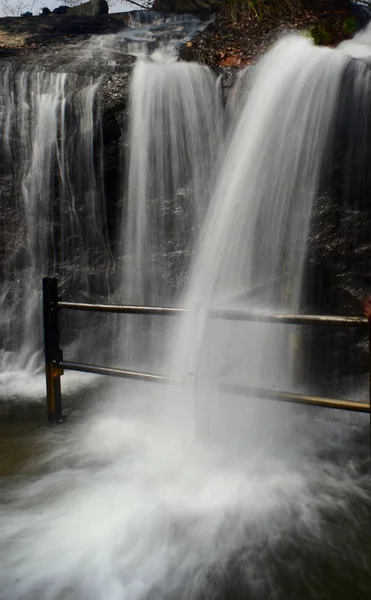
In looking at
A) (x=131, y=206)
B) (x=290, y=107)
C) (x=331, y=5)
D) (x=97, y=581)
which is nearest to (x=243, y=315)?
(x=97, y=581)

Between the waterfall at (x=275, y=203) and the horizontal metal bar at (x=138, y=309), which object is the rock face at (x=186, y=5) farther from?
the horizontal metal bar at (x=138, y=309)

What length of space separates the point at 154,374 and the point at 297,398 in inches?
39.8

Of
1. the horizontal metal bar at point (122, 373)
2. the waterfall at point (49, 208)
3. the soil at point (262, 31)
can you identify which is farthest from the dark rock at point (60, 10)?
the horizontal metal bar at point (122, 373)

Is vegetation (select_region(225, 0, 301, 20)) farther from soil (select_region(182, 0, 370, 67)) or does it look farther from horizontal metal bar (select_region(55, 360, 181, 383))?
horizontal metal bar (select_region(55, 360, 181, 383))

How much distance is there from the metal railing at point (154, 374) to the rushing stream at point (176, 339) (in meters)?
0.19

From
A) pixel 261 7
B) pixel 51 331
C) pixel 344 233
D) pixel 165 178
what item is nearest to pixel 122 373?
pixel 51 331

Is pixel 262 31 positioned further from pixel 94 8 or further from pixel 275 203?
pixel 94 8

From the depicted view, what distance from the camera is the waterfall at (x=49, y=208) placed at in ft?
18.3

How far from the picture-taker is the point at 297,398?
2.65m

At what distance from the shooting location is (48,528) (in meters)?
2.31

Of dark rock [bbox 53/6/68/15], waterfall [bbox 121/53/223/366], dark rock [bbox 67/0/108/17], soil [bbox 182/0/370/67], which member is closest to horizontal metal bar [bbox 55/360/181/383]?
waterfall [bbox 121/53/223/366]

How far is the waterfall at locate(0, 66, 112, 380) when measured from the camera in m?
5.58

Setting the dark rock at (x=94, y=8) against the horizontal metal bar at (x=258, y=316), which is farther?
A: the dark rock at (x=94, y=8)

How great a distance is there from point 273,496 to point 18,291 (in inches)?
170
